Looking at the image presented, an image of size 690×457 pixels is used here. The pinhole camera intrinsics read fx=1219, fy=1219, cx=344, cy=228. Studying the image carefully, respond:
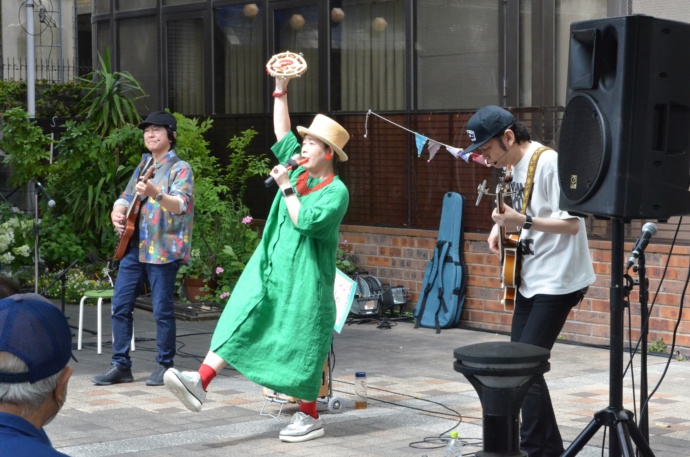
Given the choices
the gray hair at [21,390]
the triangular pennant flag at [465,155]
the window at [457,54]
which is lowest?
the gray hair at [21,390]

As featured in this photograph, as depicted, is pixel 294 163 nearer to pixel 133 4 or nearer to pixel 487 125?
pixel 487 125

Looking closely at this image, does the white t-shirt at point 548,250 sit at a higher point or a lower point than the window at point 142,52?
lower

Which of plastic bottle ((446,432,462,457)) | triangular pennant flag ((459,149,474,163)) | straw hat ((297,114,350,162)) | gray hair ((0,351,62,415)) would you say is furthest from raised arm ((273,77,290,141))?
gray hair ((0,351,62,415))

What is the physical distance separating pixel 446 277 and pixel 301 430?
15.7ft

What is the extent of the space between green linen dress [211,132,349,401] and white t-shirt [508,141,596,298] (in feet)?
4.12

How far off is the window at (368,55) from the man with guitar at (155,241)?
413cm

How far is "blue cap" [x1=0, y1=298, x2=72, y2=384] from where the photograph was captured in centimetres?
274

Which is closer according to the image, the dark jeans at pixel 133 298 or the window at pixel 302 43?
the dark jeans at pixel 133 298

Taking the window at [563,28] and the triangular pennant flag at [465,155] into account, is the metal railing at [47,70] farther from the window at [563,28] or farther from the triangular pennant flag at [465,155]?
the triangular pennant flag at [465,155]

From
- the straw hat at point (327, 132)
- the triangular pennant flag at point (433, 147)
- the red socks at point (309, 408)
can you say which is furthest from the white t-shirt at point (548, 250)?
the triangular pennant flag at point (433, 147)

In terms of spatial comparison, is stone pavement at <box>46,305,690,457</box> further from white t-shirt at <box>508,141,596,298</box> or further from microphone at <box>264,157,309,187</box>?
microphone at <box>264,157,309,187</box>

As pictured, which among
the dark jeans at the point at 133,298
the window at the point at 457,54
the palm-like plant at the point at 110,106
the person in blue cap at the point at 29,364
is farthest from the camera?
the palm-like plant at the point at 110,106

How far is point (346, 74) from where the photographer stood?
12.9 metres

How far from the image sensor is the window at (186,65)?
14836mm
